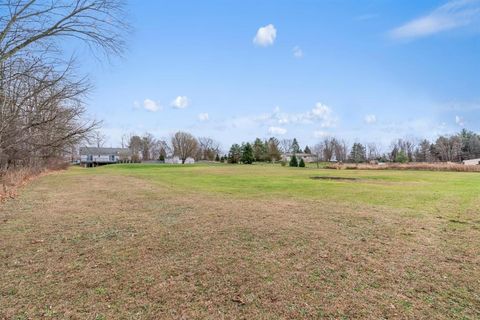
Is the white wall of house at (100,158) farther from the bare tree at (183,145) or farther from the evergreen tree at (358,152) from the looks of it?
the evergreen tree at (358,152)

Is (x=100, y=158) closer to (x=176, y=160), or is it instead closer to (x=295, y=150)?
(x=176, y=160)

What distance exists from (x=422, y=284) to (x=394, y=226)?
3.00m

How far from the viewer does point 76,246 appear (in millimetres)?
4652

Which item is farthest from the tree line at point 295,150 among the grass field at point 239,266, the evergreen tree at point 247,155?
the grass field at point 239,266

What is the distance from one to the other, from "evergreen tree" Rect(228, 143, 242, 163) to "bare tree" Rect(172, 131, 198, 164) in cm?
1465

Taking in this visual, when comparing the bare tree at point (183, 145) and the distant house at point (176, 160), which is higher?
the bare tree at point (183, 145)

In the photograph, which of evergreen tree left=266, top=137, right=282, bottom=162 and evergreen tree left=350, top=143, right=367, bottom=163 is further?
evergreen tree left=350, top=143, right=367, bottom=163

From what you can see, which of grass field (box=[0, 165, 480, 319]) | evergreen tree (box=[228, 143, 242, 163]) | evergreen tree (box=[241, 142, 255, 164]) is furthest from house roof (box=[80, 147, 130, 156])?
grass field (box=[0, 165, 480, 319])

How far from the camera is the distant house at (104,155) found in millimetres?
82438

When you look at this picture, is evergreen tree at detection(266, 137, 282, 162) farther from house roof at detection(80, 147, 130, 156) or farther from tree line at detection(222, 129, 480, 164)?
house roof at detection(80, 147, 130, 156)

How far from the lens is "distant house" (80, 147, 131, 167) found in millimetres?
82438

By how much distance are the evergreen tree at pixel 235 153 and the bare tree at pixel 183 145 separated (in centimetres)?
1465

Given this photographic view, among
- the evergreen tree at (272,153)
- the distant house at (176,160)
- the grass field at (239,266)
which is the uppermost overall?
the evergreen tree at (272,153)

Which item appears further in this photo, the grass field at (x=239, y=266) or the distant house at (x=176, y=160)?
the distant house at (x=176, y=160)
